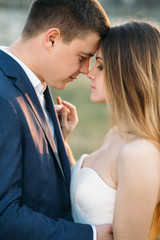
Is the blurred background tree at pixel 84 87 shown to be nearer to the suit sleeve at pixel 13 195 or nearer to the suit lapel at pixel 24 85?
the suit lapel at pixel 24 85

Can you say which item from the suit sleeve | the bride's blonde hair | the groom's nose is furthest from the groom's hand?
the groom's nose

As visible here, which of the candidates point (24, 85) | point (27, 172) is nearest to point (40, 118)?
point (24, 85)

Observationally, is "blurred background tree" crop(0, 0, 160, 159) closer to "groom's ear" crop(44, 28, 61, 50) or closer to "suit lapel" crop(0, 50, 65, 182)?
"groom's ear" crop(44, 28, 61, 50)

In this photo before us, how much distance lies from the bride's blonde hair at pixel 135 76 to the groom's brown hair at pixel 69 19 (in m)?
0.20

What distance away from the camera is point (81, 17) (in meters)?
2.40

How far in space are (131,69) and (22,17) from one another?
18719 mm

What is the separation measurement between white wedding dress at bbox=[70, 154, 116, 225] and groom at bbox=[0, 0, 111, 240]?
0.08 meters

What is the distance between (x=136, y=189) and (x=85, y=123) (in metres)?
7.72

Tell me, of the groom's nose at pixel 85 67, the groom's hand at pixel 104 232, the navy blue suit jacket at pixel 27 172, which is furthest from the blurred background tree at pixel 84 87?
the groom's hand at pixel 104 232

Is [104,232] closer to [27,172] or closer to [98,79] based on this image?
[27,172]

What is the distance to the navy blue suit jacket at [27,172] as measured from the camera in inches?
72.5

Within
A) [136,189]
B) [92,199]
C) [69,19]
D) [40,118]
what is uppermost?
[69,19]

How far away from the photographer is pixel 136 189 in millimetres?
1951

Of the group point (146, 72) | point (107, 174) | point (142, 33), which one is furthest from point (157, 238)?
point (142, 33)
